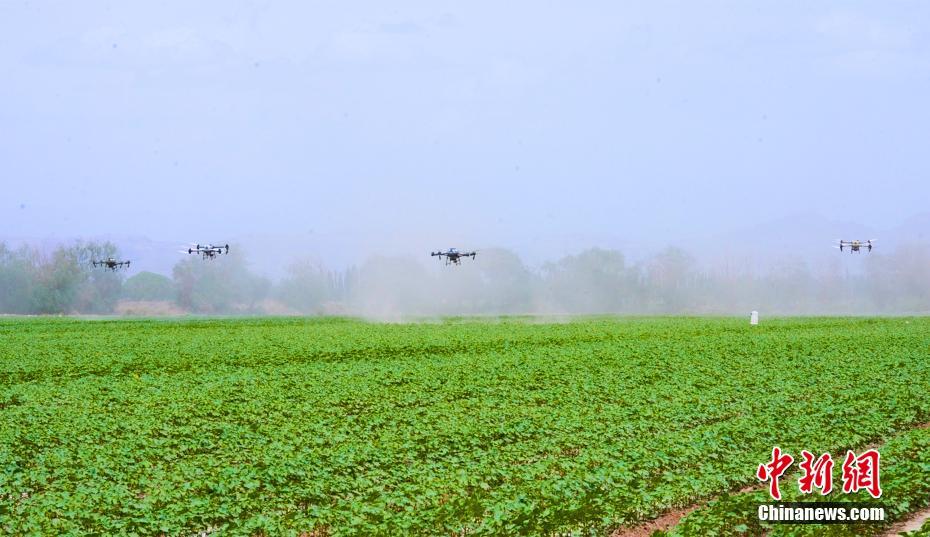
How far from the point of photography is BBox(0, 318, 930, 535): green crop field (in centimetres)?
1381

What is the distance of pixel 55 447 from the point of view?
19.2 metres

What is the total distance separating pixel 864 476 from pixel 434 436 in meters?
8.46

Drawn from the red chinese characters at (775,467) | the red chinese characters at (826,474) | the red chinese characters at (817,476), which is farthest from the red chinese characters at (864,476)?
the red chinese characters at (775,467)

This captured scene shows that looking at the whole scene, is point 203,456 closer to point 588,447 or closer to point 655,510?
point 588,447

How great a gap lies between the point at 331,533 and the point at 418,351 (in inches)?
1154

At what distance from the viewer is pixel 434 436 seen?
19.5 m

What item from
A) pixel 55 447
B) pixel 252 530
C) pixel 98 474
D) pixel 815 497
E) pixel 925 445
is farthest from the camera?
pixel 55 447

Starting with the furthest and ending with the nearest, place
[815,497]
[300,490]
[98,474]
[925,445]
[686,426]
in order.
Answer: [686,426], [925,445], [98,474], [300,490], [815,497]

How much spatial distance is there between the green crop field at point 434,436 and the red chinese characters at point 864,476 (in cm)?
26

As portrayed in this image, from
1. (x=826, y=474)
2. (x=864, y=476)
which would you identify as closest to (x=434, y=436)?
(x=826, y=474)

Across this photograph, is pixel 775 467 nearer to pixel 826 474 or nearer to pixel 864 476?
pixel 826 474

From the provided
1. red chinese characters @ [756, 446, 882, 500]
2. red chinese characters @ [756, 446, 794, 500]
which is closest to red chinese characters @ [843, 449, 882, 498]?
red chinese characters @ [756, 446, 882, 500]

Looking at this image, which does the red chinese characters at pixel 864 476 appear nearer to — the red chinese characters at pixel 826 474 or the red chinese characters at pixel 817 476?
the red chinese characters at pixel 826 474

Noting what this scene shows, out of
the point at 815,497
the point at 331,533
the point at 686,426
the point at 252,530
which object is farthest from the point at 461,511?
the point at 686,426
